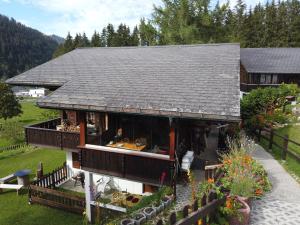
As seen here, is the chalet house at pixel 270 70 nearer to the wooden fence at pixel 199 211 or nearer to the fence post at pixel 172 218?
the wooden fence at pixel 199 211

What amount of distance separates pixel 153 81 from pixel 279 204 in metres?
5.77

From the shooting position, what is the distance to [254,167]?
8211mm

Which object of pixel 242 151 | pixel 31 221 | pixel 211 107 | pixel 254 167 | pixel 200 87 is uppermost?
pixel 200 87

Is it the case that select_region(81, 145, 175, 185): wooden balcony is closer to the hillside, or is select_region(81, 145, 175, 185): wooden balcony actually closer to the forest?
the forest

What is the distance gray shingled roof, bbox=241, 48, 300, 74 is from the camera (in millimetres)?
30188

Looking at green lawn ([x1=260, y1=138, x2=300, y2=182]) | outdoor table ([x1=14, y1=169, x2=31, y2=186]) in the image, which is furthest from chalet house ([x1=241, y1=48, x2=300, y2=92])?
outdoor table ([x1=14, y1=169, x2=31, y2=186])

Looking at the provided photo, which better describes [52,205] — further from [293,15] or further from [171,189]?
[293,15]

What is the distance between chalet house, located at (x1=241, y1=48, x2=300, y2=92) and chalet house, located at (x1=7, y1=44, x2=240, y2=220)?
776 inches

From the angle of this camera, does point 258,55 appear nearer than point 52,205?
No

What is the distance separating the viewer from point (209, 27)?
3412 cm

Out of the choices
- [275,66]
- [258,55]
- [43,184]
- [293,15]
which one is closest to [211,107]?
[43,184]

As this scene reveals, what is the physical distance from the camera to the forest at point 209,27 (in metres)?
32.9

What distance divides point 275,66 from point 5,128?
3259cm

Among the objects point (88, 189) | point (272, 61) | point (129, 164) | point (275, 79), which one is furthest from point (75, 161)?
point (272, 61)
